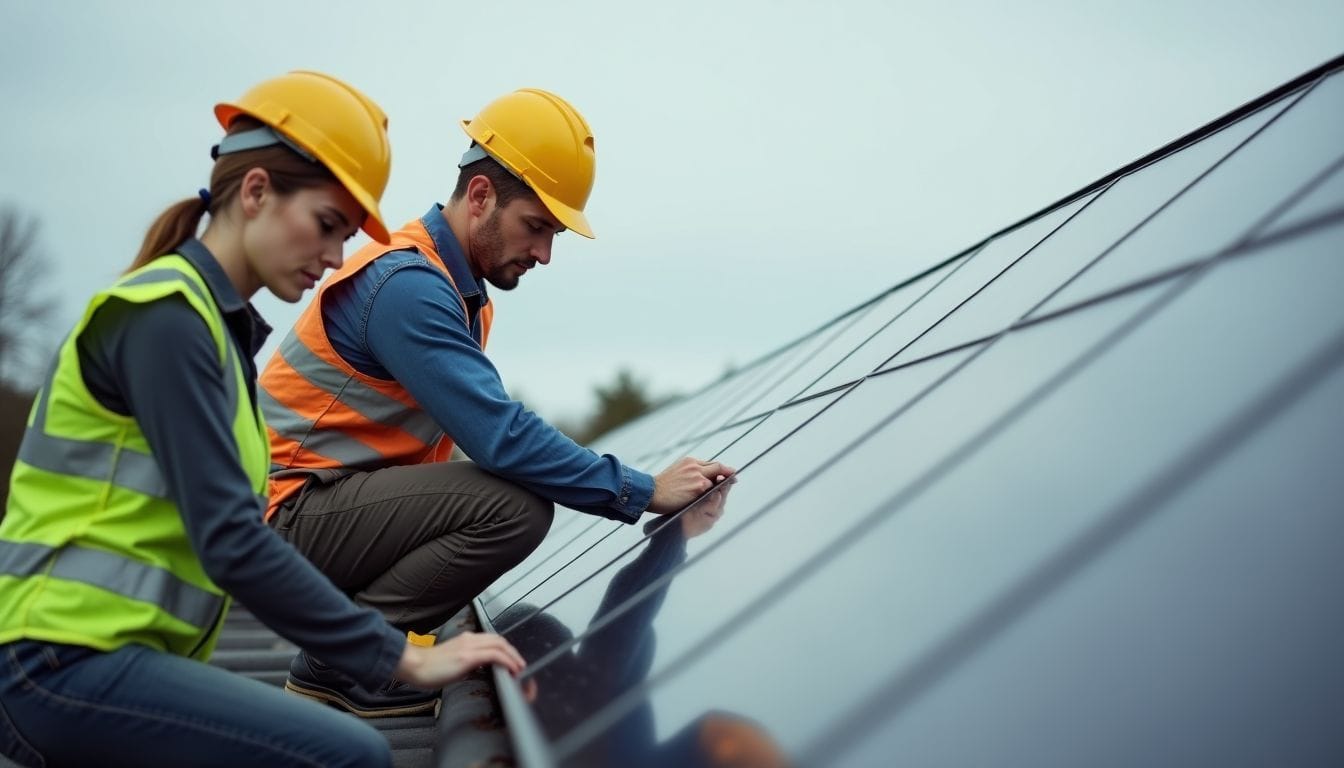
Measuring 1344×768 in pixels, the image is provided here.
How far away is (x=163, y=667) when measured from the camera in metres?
2.39

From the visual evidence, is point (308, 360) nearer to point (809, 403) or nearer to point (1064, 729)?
point (809, 403)

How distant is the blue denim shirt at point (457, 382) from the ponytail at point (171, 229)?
3.47ft

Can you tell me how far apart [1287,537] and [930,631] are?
52 centimetres

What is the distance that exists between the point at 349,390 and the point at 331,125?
144cm

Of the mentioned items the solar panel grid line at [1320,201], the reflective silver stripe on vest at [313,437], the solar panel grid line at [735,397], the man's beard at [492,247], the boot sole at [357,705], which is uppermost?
the solar panel grid line at [1320,201]

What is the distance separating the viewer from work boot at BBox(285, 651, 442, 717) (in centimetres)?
383

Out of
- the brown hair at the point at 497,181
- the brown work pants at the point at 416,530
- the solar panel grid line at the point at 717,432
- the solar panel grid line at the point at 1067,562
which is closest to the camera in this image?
the solar panel grid line at the point at 1067,562

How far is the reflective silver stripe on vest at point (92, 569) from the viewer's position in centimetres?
233

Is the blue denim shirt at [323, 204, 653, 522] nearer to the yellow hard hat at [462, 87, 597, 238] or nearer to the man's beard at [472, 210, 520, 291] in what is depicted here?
the man's beard at [472, 210, 520, 291]

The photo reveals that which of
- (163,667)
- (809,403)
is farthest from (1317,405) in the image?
(809,403)

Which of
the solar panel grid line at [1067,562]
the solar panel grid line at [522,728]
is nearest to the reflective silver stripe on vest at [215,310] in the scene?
the solar panel grid line at [522,728]

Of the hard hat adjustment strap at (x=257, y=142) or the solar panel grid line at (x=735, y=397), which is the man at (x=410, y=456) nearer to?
the hard hat adjustment strap at (x=257, y=142)

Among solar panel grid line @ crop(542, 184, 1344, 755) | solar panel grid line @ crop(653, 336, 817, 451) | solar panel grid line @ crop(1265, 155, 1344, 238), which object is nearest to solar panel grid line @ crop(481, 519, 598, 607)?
solar panel grid line @ crop(653, 336, 817, 451)

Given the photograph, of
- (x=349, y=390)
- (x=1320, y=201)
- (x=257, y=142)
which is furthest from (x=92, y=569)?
(x=1320, y=201)
